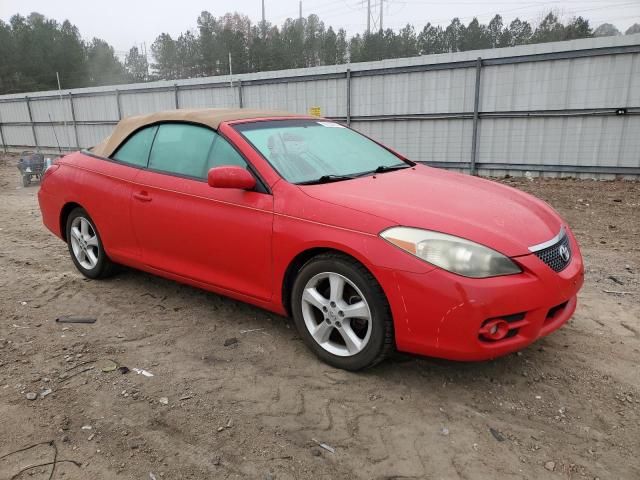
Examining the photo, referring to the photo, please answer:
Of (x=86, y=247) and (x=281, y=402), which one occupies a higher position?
(x=86, y=247)

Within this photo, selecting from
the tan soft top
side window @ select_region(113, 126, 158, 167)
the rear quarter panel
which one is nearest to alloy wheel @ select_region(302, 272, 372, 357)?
the tan soft top

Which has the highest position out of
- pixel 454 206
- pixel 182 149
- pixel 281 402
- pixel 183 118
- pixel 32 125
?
pixel 183 118

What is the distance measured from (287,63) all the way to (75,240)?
51.4m

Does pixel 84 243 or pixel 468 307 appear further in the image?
pixel 84 243

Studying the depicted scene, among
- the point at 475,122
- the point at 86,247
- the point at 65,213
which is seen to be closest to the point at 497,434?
the point at 86,247

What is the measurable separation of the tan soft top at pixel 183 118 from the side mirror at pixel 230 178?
1.92 ft

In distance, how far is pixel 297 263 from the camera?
301 cm

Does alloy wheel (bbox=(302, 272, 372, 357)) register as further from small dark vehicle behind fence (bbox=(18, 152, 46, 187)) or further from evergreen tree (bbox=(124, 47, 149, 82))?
evergreen tree (bbox=(124, 47, 149, 82))

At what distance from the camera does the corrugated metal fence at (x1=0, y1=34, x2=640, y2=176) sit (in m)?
9.31

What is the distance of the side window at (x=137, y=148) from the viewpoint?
3.97 metres

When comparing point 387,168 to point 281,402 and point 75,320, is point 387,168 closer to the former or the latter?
point 281,402

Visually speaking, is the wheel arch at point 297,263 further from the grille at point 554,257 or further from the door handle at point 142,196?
the door handle at point 142,196

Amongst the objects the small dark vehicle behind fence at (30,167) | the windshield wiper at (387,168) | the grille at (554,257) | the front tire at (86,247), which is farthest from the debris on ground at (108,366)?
the small dark vehicle behind fence at (30,167)

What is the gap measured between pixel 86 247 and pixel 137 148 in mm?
1139
